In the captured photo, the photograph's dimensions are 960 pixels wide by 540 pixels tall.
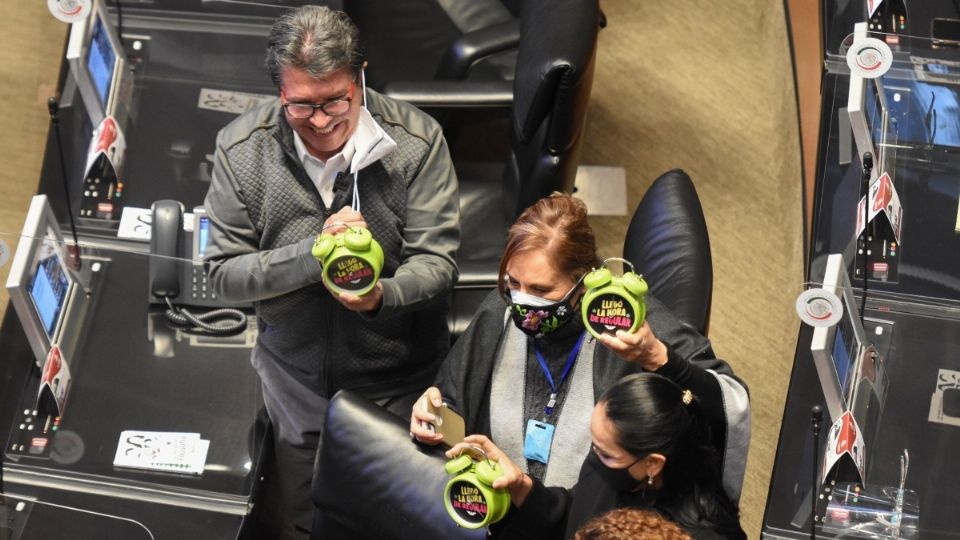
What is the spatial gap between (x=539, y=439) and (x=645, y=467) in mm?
329

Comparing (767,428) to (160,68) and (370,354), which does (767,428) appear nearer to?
(370,354)

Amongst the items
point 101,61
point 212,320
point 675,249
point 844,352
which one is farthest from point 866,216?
point 101,61

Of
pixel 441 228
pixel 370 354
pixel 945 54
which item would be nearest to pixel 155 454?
pixel 370 354

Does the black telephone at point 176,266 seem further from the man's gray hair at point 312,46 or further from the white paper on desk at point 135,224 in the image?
the man's gray hair at point 312,46

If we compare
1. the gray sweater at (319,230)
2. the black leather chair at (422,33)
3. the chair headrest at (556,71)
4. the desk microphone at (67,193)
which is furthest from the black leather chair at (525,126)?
the desk microphone at (67,193)

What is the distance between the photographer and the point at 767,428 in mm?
4141

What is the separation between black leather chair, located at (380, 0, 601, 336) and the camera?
3303mm

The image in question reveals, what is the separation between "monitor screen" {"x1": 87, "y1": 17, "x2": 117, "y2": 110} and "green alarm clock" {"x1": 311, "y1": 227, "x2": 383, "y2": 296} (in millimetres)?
1300

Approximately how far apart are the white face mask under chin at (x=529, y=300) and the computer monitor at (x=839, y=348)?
69cm

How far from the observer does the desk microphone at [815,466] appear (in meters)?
2.90

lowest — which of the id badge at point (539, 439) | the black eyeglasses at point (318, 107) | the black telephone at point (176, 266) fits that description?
the id badge at point (539, 439)

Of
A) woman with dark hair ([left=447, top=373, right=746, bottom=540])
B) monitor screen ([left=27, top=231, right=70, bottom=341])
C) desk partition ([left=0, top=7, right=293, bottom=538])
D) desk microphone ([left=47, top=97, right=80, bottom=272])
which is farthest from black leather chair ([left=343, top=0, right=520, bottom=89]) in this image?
woman with dark hair ([left=447, top=373, right=746, bottom=540])

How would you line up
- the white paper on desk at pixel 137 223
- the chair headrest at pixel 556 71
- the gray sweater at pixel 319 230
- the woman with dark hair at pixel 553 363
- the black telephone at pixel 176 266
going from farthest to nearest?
the white paper on desk at pixel 137 223 < the black telephone at pixel 176 266 < the chair headrest at pixel 556 71 < the gray sweater at pixel 319 230 < the woman with dark hair at pixel 553 363

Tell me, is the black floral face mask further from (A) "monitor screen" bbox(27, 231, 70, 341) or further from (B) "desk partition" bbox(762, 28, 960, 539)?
(A) "monitor screen" bbox(27, 231, 70, 341)
